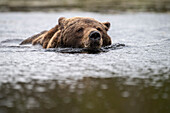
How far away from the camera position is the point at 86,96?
347 cm

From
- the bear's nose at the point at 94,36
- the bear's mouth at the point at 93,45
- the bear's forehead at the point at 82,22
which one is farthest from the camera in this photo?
the bear's forehead at the point at 82,22

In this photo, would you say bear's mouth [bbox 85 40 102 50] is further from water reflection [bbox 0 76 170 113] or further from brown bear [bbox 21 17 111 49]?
Result: water reflection [bbox 0 76 170 113]

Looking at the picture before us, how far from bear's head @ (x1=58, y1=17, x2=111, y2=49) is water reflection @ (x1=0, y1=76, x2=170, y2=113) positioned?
2.11 metres

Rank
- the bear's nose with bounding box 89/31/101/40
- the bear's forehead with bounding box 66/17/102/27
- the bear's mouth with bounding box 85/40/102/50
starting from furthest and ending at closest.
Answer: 1. the bear's forehead with bounding box 66/17/102/27
2. the bear's mouth with bounding box 85/40/102/50
3. the bear's nose with bounding box 89/31/101/40

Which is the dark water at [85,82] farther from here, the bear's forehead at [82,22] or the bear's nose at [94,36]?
the bear's forehead at [82,22]

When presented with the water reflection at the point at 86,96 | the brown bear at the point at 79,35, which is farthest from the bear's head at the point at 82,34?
the water reflection at the point at 86,96

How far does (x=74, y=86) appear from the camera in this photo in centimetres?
389

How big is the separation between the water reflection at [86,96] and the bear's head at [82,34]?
2.11m

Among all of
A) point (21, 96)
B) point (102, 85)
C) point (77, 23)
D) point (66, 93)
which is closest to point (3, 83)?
point (21, 96)

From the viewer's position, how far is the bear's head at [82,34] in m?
6.29

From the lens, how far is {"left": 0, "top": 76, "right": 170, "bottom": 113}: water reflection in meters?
3.06

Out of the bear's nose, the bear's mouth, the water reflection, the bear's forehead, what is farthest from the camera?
the bear's forehead

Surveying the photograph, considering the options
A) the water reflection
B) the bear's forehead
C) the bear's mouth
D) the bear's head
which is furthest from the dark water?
the bear's forehead

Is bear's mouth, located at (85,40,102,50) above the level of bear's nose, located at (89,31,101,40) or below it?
below
